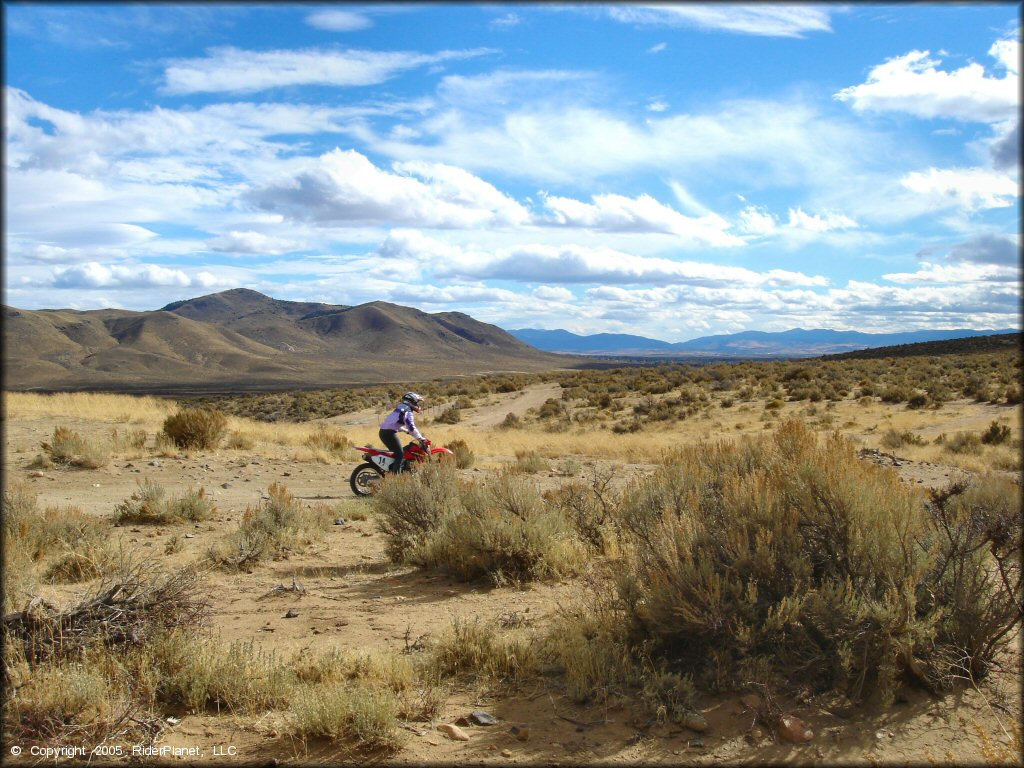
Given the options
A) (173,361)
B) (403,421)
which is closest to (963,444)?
(403,421)

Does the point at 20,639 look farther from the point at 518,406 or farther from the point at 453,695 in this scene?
the point at 518,406

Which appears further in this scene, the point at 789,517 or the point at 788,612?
the point at 789,517

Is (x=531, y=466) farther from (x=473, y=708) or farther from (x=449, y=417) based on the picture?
(x=449, y=417)

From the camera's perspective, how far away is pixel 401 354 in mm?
199250

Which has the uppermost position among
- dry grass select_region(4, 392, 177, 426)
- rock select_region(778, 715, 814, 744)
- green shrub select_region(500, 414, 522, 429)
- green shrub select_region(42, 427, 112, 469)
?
dry grass select_region(4, 392, 177, 426)

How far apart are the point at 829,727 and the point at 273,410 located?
44.7 metres

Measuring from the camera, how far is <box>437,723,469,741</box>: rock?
13.7 ft

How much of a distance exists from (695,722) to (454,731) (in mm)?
1438

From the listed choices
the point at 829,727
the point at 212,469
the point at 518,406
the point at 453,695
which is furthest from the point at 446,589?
the point at 518,406

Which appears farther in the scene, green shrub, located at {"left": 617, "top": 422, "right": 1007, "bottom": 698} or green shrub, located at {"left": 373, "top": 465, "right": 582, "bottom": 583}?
green shrub, located at {"left": 373, "top": 465, "right": 582, "bottom": 583}

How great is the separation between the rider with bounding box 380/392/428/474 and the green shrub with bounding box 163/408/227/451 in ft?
20.2

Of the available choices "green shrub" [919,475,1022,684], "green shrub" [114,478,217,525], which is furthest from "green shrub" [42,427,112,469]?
"green shrub" [919,475,1022,684]

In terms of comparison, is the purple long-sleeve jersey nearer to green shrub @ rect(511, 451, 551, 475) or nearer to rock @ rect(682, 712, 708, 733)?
green shrub @ rect(511, 451, 551, 475)

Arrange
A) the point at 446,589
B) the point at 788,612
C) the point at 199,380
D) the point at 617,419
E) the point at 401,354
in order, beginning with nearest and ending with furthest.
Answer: the point at 788,612 → the point at 446,589 → the point at 617,419 → the point at 199,380 → the point at 401,354
